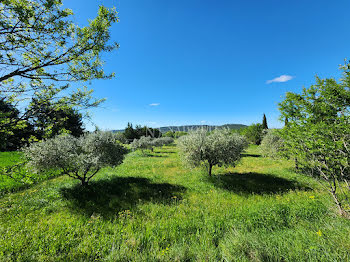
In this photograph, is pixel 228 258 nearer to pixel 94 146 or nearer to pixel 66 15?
pixel 66 15

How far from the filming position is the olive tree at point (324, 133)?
16.5 ft

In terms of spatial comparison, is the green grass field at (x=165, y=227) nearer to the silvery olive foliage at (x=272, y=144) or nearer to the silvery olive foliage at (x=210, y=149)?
the silvery olive foliage at (x=210, y=149)

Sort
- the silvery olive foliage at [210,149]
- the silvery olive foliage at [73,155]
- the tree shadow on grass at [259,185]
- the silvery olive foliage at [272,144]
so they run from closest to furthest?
the silvery olive foliage at [73,155] → the tree shadow on grass at [259,185] → the silvery olive foliage at [210,149] → the silvery olive foliage at [272,144]

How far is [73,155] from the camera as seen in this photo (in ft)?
31.8

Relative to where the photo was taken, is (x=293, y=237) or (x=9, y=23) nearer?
(x=9, y=23)

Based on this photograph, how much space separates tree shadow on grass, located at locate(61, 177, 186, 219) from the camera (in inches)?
307

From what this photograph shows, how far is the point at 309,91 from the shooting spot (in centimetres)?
944

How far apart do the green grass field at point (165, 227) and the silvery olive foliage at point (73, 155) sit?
1.93 m

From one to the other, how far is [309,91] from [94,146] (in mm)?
16931

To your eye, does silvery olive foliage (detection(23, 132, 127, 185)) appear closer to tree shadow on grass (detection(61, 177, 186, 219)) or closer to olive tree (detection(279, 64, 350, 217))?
tree shadow on grass (detection(61, 177, 186, 219))

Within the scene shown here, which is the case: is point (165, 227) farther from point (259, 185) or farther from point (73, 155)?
point (259, 185)

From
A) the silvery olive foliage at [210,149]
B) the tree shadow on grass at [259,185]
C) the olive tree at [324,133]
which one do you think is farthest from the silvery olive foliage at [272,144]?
the olive tree at [324,133]

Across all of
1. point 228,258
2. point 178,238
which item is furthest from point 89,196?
point 228,258

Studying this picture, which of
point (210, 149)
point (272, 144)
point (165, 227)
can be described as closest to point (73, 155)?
point (165, 227)
